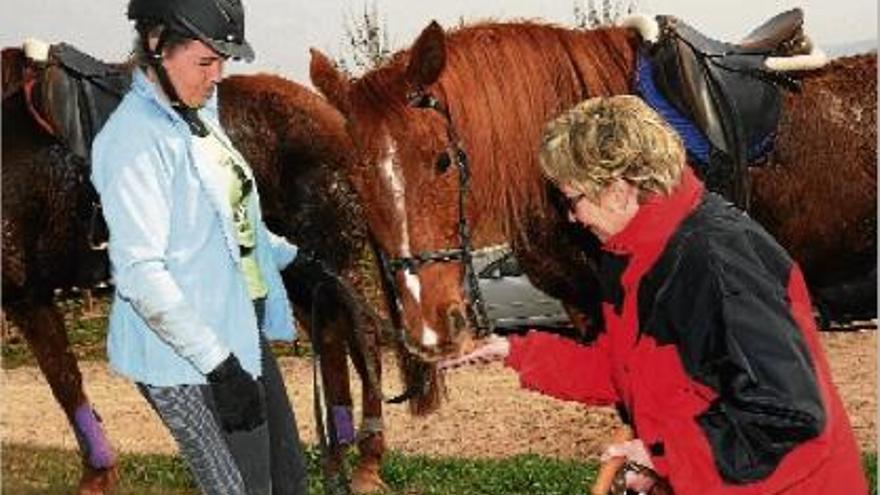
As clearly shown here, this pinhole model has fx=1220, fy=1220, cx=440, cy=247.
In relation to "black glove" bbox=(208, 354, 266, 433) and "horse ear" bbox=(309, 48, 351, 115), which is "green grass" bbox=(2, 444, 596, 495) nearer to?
"horse ear" bbox=(309, 48, 351, 115)

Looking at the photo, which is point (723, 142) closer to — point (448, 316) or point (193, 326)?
point (448, 316)

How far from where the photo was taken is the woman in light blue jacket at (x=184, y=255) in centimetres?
314

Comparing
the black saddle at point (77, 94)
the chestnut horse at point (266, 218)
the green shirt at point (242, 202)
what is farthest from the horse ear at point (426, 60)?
the black saddle at point (77, 94)

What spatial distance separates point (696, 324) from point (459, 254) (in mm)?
2390

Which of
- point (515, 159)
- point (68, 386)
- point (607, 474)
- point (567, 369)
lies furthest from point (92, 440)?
point (607, 474)

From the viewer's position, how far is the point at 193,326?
3.13 meters

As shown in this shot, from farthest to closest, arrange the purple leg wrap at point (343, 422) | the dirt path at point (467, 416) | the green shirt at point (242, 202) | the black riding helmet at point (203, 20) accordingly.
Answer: the dirt path at point (467, 416), the purple leg wrap at point (343, 422), the green shirt at point (242, 202), the black riding helmet at point (203, 20)

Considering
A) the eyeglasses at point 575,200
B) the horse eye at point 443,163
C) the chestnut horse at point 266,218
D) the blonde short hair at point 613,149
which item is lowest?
the chestnut horse at point 266,218

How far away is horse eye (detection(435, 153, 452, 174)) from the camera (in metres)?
4.54

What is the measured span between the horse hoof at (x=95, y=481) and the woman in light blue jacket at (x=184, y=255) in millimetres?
3494

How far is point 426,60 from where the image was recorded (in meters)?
4.54

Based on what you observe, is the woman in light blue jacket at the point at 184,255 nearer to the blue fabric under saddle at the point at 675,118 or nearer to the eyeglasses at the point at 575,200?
the eyeglasses at the point at 575,200

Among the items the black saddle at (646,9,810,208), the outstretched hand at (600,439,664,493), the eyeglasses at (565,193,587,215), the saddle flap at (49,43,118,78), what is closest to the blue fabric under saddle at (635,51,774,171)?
the black saddle at (646,9,810,208)

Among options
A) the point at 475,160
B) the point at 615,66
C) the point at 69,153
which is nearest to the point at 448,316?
the point at 475,160
